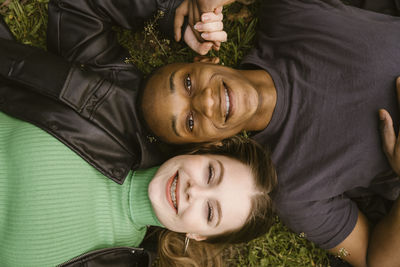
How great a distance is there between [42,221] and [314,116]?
2.58 metres

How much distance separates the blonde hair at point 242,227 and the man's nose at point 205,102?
0.47 meters

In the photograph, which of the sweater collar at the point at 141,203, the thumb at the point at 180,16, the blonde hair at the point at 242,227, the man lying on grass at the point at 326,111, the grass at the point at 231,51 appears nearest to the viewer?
the blonde hair at the point at 242,227

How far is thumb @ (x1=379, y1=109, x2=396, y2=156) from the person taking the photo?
3033 millimetres

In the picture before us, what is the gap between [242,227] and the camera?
288cm

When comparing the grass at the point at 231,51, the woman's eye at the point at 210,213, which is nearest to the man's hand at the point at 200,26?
the grass at the point at 231,51

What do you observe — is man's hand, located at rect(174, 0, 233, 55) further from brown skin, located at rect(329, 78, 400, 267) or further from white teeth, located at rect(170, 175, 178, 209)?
brown skin, located at rect(329, 78, 400, 267)

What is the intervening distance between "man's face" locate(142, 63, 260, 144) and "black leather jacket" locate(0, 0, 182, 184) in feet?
1.06

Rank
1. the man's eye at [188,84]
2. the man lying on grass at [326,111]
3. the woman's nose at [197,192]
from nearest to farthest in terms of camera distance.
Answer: the woman's nose at [197,192] < the man's eye at [188,84] < the man lying on grass at [326,111]

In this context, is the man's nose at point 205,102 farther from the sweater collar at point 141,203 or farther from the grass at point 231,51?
the grass at point 231,51

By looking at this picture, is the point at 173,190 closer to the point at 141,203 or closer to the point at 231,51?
the point at 141,203

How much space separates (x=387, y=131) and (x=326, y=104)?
0.59 meters

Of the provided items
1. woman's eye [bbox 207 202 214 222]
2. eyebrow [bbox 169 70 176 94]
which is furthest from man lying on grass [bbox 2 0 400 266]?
woman's eye [bbox 207 202 214 222]

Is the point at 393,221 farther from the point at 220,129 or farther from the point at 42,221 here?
the point at 42,221

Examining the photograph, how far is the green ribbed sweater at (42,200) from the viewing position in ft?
8.82
